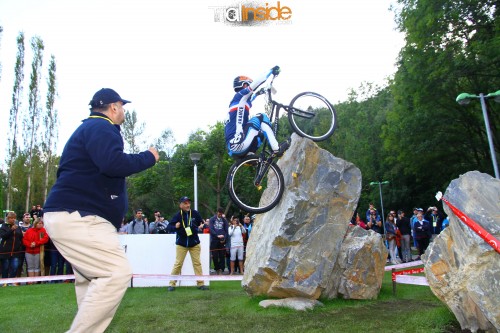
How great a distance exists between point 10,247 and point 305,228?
9837mm

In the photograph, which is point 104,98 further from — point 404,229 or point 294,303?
point 404,229

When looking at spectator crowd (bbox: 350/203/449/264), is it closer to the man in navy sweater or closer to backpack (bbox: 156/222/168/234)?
backpack (bbox: 156/222/168/234)

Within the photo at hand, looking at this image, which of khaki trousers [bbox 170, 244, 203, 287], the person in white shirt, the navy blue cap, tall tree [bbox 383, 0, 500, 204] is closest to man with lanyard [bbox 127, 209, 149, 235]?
the person in white shirt

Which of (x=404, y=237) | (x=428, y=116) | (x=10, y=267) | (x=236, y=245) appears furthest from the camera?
(x=428, y=116)

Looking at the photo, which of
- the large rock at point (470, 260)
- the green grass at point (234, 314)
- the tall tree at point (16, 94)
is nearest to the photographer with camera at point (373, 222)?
the green grass at point (234, 314)

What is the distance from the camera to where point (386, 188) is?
42.5 m

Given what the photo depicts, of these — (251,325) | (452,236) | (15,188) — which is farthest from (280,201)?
(15,188)

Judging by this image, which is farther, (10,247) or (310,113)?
(10,247)

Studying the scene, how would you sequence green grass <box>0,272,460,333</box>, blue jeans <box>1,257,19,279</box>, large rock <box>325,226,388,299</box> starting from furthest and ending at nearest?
blue jeans <box>1,257,19,279</box>, large rock <box>325,226,388,299</box>, green grass <box>0,272,460,333</box>

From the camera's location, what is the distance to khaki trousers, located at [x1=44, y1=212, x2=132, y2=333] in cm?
347

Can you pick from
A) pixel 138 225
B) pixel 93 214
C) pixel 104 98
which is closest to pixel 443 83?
pixel 138 225

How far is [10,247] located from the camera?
43.1ft

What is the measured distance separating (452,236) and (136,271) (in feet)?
28.6

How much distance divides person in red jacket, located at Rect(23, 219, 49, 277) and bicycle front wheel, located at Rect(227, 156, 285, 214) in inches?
316
